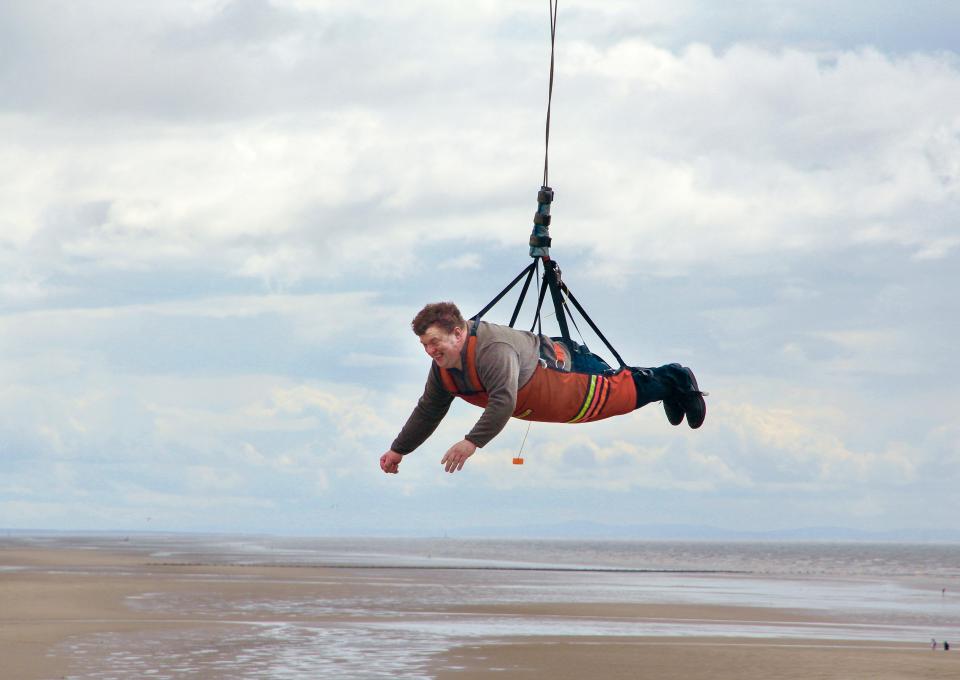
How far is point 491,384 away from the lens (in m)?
8.84

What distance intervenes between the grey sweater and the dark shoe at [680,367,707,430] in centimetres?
152

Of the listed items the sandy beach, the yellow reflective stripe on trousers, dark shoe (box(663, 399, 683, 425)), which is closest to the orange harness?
the yellow reflective stripe on trousers

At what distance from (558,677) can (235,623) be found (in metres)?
11.4

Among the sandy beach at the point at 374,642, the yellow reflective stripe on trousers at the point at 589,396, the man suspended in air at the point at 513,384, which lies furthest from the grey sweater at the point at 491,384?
the sandy beach at the point at 374,642

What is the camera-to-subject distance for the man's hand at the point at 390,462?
32.6 feet

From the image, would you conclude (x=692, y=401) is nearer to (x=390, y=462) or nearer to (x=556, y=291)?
(x=556, y=291)

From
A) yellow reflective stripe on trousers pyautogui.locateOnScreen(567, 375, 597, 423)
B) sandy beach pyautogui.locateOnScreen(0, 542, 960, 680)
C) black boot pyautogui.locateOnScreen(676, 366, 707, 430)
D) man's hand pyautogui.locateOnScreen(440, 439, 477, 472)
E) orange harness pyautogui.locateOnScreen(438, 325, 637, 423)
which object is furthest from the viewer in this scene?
sandy beach pyautogui.locateOnScreen(0, 542, 960, 680)

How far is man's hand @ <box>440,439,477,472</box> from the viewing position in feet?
27.4

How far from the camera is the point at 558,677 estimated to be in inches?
890

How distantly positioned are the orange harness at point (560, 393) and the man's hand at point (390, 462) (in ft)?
2.63

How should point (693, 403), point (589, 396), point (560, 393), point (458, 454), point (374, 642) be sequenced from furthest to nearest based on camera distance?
1. point (374, 642)
2. point (693, 403)
3. point (589, 396)
4. point (560, 393)
5. point (458, 454)

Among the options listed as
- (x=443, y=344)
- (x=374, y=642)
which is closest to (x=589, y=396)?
(x=443, y=344)

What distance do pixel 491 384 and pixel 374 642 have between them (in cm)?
1942

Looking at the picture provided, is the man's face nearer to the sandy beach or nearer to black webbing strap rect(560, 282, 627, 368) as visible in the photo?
black webbing strap rect(560, 282, 627, 368)
